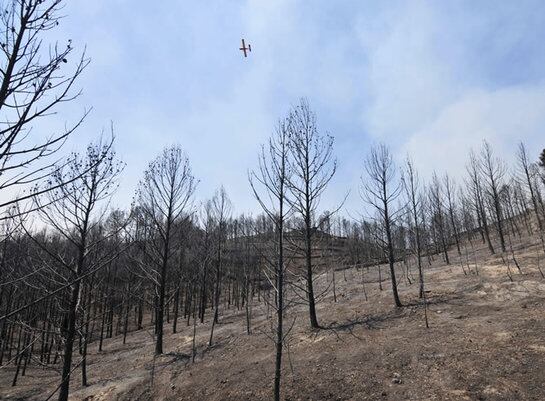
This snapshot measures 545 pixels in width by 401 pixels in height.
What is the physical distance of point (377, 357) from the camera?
11188mm

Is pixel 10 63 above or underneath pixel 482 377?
above

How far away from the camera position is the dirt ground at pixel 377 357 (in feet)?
30.0

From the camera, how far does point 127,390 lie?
12562mm

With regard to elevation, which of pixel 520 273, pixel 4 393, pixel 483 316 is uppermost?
pixel 520 273

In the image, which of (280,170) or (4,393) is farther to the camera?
(4,393)

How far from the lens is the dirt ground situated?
30.0 ft

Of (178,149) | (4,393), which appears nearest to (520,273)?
(178,149)

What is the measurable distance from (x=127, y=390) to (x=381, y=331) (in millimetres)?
9142

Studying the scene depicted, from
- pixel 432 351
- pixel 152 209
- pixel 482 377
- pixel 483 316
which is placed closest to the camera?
pixel 482 377

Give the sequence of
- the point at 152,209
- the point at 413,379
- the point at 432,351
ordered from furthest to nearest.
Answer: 1. the point at 152,209
2. the point at 432,351
3. the point at 413,379

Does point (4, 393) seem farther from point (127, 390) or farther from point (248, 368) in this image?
point (248, 368)

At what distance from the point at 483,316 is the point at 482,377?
4.94 meters

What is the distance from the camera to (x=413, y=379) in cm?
946

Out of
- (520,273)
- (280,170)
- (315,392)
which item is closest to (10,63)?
(280,170)
